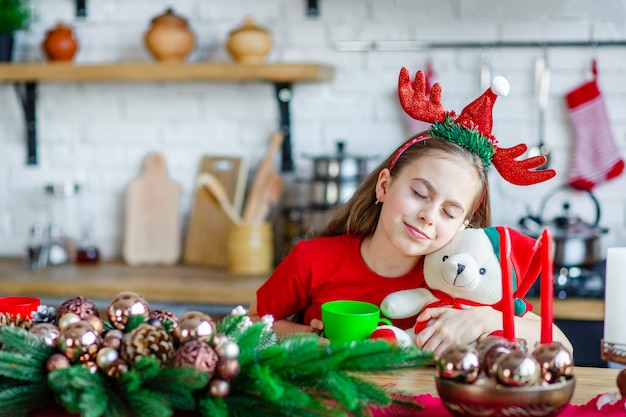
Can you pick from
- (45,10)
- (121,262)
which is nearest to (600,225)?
(121,262)

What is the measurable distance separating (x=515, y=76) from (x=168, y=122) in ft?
4.17

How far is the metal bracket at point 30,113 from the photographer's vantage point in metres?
3.12

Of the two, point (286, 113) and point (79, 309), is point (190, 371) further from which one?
point (286, 113)

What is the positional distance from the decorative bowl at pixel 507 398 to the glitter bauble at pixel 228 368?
257 mm

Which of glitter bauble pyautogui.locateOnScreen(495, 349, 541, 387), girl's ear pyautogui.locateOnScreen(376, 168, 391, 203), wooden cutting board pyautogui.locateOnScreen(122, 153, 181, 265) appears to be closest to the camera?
glitter bauble pyautogui.locateOnScreen(495, 349, 541, 387)

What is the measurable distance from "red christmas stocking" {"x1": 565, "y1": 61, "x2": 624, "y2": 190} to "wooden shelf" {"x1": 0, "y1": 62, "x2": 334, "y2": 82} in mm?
852

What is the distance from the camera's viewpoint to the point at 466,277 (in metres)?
1.37

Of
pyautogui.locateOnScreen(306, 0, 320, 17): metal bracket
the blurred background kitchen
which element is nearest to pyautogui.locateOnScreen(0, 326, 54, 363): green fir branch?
the blurred background kitchen

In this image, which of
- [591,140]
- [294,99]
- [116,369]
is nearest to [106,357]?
[116,369]

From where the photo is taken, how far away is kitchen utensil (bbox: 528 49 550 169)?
2820mm

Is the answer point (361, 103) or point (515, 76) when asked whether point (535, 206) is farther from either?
point (361, 103)

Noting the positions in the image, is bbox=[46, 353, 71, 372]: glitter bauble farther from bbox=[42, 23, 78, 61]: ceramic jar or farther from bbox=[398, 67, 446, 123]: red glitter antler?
bbox=[42, 23, 78, 61]: ceramic jar

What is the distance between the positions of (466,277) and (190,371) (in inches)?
22.4

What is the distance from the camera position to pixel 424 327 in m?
1.41
